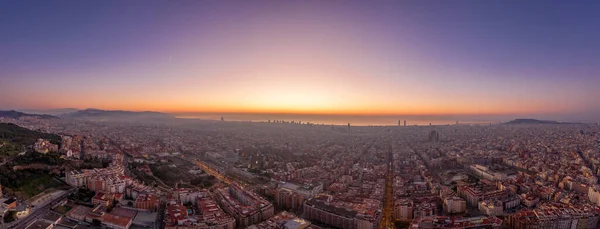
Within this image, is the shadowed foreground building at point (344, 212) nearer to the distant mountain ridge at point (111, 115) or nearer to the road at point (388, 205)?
the road at point (388, 205)

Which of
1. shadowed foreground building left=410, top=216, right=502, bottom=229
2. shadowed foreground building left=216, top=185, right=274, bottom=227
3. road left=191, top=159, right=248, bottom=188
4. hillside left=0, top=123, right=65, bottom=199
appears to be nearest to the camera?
shadowed foreground building left=410, top=216, right=502, bottom=229

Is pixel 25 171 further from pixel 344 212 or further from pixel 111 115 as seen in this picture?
pixel 111 115

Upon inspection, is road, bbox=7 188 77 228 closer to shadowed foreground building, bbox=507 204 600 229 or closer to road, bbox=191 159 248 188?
road, bbox=191 159 248 188

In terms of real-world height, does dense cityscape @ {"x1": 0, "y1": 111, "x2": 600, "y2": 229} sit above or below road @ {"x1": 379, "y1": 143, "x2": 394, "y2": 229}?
above

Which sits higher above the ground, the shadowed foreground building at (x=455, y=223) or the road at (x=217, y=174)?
the shadowed foreground building at (x=455, y=223)

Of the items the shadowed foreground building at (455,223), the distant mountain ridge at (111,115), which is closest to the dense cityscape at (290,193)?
the shadowed foreground building at (455,223)

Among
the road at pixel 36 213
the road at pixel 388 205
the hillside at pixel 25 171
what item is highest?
the hillside at pixel 25 171

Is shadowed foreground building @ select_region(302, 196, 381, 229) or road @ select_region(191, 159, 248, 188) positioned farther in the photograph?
road @ select_region(191, 159, 248, 188)

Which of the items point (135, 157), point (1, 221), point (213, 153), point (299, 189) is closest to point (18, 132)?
point (135, 157)

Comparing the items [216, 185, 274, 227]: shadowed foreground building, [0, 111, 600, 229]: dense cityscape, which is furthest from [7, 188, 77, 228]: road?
[216, 185, 274, 227]: shadowed foreground building

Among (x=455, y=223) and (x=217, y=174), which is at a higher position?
(x=455, y=223)

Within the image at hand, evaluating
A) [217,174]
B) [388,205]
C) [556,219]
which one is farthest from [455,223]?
[217,174]
